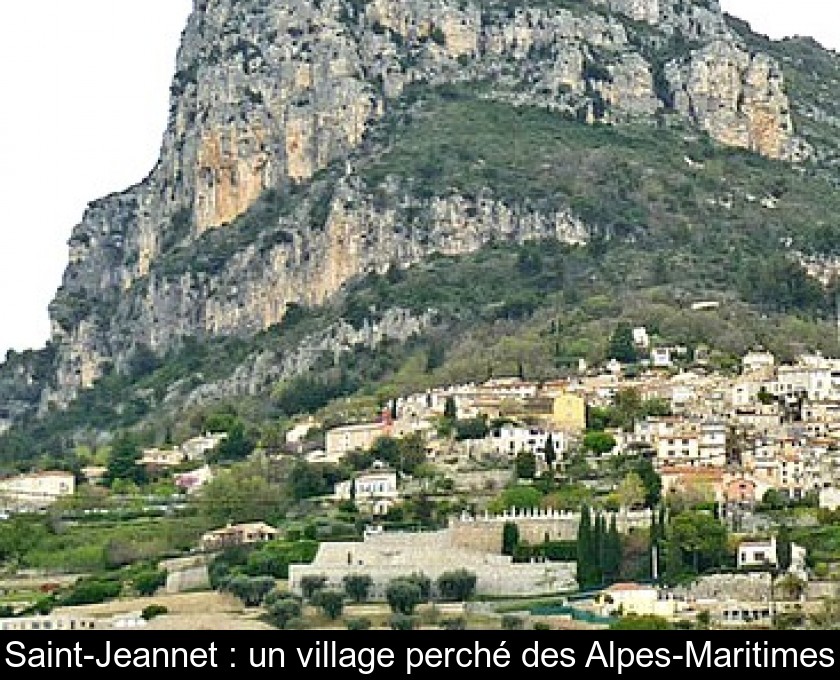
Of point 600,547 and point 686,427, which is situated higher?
point 686,427

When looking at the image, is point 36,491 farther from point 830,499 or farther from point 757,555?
point 757,555

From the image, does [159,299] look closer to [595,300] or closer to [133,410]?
[133,410]

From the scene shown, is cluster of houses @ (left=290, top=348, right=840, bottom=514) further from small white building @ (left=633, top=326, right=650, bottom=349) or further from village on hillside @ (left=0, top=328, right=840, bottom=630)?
small white building @ (left=633, top=326, right=650, bottom=349)
